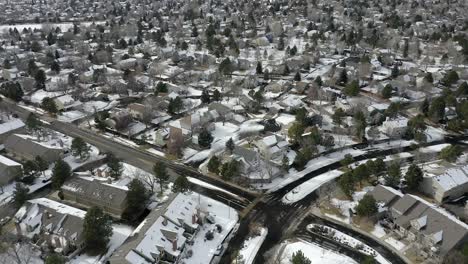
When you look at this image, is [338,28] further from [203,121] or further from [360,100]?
[203,121]

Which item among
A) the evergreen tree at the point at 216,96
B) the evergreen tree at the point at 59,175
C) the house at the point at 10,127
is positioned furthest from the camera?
the evergreen tree at the point at 216,96

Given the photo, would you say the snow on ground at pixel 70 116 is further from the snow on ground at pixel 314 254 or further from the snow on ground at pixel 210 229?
the snow on ground at pixel 314 254

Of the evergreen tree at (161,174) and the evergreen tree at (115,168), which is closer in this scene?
the evergreen tree at (161,174)

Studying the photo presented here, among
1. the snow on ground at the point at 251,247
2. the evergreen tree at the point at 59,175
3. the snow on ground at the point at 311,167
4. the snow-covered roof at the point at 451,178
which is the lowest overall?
the snow on ground at the point at 311,167

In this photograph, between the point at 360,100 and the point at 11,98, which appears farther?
the point at 11,98

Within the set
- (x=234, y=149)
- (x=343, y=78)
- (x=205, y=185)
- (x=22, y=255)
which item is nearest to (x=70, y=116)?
(x=234, y=149)

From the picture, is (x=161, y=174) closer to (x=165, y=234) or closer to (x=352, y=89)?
(x=165, y=234)

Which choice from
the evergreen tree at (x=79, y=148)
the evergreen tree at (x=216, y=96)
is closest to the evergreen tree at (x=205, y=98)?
the evergreen tree at (x=216, y=96)

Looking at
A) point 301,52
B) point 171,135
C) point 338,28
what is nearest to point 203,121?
point 171,135
